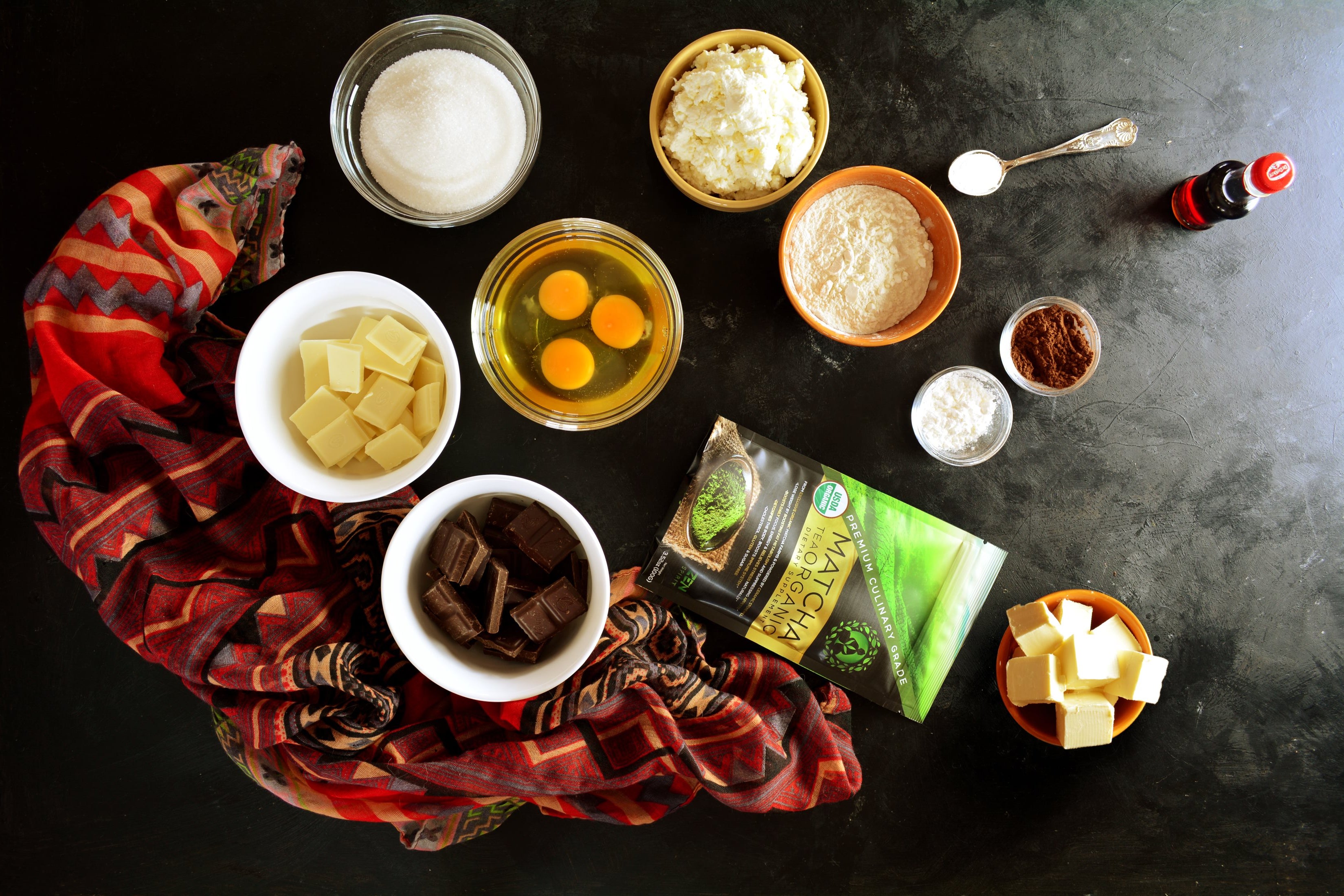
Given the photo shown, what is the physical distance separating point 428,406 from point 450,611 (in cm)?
39

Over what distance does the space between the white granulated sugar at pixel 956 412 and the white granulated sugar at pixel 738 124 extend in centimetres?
60

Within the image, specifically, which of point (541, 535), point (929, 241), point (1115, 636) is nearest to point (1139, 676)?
point (1115, 636)

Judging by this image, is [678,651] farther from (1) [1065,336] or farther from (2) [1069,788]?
(1) [1065,336]

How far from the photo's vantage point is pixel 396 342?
1.30 meters

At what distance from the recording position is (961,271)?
164cm

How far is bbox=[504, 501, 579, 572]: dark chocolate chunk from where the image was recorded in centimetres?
133

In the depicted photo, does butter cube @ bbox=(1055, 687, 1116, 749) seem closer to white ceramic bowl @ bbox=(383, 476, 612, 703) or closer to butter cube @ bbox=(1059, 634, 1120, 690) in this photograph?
butter cube @ bbox=(1059, 634, 1120, 690)

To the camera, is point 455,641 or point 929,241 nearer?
point 455,641

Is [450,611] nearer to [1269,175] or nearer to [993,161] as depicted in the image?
[993,161]

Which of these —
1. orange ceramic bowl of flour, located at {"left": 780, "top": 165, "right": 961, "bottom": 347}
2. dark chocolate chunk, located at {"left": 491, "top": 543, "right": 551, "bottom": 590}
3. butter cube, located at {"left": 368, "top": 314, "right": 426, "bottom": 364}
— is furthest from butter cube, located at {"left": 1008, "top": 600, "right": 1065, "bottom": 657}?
butter cube, located at {"left": 368, "top": 314, "right": 426, "bottom": 364}

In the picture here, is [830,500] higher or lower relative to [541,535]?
higher

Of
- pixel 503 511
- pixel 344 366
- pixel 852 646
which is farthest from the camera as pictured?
pixel 852 646

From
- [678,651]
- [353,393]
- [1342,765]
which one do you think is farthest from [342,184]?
[1342,765]

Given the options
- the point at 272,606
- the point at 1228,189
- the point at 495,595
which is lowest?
the point at 272,606
